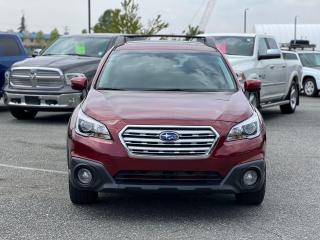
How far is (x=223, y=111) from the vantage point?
248 inches

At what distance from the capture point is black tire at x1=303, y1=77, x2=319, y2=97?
2380 centimetres

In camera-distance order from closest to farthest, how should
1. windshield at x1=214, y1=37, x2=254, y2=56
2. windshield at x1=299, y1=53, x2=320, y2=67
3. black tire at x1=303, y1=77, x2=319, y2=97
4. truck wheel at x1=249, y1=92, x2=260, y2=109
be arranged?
truck wheel at x1=249, y1=92, x2=260, y2=109
windshield at x1=214, y1=37, x2=254, y2=56
black tire at x1=303, y1=77, x2=319, y2=97
windshield at x1=299, y1=53, x2=320, y2=67

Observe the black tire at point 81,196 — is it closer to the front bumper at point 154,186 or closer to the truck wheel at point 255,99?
→ the front bumper at point 154,186

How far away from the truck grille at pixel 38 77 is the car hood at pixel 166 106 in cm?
615

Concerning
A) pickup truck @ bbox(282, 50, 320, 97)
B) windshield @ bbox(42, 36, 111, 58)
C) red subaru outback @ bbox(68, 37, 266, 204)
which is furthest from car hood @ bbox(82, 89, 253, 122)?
pickup truck @ bbox(282, 50, 320, 97)

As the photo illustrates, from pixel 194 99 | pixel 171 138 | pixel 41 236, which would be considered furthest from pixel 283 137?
pixel 41 236

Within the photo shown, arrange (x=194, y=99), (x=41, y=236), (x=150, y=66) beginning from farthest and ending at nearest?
(x=150, y=66) < (x=194, y=99) < (x=41, y=236)

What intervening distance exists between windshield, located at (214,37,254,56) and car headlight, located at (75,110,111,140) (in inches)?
326

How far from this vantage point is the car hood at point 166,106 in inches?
242

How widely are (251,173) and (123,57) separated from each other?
7.53 ft

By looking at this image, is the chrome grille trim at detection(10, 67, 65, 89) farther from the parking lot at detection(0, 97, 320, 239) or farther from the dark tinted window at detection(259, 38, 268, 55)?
the dark tinted window at detection(259, 38, 268, 55)

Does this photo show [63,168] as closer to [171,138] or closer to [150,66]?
[150,66]

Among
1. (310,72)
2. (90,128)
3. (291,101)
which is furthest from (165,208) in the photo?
(310,72)

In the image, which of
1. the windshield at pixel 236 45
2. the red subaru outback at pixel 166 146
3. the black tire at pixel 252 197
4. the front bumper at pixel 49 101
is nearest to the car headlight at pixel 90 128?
the red subaru outback at pixel 166 146
